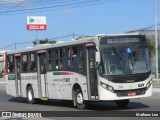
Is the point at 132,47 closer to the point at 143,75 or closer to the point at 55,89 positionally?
the point at 143,75

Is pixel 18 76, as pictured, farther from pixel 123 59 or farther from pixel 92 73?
pixel 123 59

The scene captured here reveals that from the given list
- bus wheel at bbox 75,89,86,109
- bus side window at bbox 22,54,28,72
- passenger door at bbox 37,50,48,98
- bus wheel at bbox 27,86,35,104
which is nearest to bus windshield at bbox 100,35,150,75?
bus wheel at bbox 75,89,86,109

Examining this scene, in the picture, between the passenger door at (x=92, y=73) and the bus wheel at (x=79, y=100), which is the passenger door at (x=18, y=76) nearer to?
the bus wheel at (x=79, y=100)

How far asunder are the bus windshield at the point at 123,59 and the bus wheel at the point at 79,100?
1850 millimetres

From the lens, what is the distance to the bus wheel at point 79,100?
730 inches

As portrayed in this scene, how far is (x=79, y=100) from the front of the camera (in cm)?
1878

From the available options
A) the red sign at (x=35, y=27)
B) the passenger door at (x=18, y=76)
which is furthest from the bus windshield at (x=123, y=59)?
the red sign at (x=35, y=27)

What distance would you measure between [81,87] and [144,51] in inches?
113

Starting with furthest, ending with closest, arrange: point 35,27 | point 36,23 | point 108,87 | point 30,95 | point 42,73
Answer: point 36,23 → point 35,27 → point 30,95 → point 42,73 → point 108,87

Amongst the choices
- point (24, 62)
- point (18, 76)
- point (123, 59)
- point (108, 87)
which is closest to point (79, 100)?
point (108, 87)

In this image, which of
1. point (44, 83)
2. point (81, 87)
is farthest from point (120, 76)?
point (44, 83)

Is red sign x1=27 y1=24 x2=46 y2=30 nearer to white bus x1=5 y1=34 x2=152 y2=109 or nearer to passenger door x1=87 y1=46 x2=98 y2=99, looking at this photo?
white bus x1=5 y1=34 x2=152 y2=109

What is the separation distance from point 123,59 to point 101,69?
918mm

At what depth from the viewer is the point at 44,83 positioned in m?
21.9
